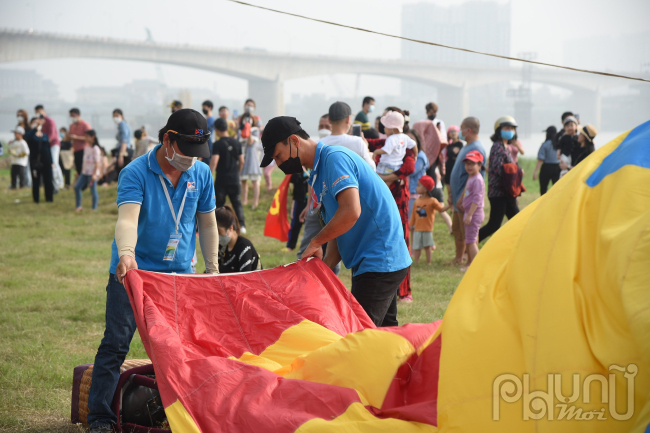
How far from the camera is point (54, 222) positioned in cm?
1347

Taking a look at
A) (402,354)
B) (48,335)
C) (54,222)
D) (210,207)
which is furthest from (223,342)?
(54,222)

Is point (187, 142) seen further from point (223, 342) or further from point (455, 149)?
point (455, 149)

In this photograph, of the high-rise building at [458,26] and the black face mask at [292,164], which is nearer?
the black face mask at [292,164]

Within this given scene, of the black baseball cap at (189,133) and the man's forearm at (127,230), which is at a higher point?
the black baseball cap at (189,133)

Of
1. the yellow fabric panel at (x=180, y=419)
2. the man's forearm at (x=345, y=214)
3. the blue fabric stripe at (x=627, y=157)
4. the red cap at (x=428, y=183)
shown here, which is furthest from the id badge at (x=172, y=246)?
the red cap at (x=428, y=183)

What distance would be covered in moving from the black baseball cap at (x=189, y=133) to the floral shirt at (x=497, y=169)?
17.3 feet

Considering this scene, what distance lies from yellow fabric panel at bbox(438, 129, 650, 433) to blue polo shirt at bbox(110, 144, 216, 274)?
1.93 meters

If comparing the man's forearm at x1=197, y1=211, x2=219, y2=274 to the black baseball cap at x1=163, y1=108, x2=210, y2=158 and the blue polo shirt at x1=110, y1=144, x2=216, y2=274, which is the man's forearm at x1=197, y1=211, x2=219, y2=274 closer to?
the blue polo shirt at x1=110, y1=144, x2=216, y2=274

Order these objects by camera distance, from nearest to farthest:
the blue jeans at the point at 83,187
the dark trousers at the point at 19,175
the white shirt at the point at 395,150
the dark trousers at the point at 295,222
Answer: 1. the white shirt at the point at 395,150
2. the dark trousers at the point at 295,222
3. the blue jeans at the point at 83,187
4. the dark trousers at the point at 19,175

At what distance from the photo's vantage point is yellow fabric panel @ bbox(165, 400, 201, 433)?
2.66 metres

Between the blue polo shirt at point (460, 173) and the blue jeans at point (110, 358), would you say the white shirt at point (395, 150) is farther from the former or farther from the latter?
the blue jeans at point (110, 358)

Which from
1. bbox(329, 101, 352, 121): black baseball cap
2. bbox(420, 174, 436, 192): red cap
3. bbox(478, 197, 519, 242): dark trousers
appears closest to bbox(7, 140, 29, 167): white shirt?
bbox(420, 174, 436, 192): red cap

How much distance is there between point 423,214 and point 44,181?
11.6m

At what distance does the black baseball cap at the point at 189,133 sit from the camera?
11.5 feet
